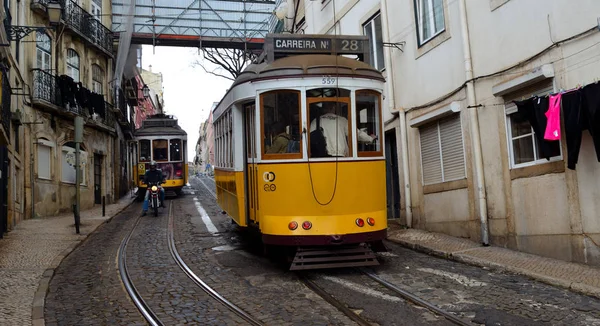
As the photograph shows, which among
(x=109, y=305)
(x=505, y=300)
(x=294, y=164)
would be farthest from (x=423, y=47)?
(x=109, y=305)

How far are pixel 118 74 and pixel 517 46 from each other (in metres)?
20.3

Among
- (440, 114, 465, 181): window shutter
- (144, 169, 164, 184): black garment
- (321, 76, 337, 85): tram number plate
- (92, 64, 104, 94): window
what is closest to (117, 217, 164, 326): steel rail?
(321, 76, 337, 85): tram number plate

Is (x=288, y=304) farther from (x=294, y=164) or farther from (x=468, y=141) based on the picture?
(x=468, y=141)

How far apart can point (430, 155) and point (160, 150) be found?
15.4 m

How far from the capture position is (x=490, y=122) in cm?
867

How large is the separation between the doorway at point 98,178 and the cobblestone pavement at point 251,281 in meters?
12.2

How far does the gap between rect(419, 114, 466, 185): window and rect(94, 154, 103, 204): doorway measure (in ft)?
53.4

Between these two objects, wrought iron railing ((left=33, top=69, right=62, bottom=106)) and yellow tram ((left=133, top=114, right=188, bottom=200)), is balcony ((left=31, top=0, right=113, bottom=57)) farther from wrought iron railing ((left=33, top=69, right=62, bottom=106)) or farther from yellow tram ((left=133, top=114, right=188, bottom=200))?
yellow tram ((left=133, top=114, right=188, bottom=200))

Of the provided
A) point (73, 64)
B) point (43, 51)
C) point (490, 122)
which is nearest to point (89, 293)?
point (490, 122)

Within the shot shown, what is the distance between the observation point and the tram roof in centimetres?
693

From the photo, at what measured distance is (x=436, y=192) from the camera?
34.2 feet

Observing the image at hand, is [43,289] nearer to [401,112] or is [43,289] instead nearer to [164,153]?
[401,112]

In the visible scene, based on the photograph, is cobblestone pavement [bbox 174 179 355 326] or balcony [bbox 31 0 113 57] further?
balcony [bbox 31 0 113 57]

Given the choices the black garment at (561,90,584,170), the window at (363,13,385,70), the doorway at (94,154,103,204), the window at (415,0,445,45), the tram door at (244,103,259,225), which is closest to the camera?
the black garment at (561,90,584,170)
